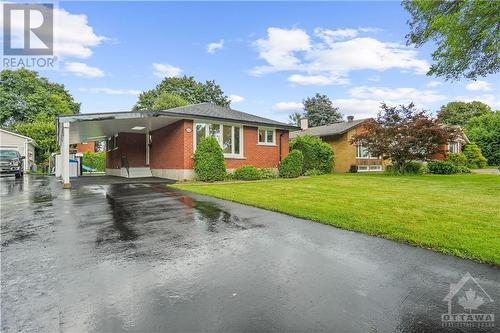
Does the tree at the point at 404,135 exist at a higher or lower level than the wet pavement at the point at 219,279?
higher

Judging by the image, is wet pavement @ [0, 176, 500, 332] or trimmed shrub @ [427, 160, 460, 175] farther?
trimmed shrub @ [427, 160, 460, 175]

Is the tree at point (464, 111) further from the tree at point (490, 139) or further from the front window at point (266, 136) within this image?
the front window at point (266, 136)

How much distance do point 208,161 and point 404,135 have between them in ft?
42.2

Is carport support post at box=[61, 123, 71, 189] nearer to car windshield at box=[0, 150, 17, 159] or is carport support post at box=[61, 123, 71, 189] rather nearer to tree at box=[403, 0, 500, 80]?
car windshield at box=[0, 150, 17, 159]

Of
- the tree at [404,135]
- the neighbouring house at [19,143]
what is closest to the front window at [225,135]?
the tree at [404,135]

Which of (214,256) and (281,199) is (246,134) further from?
(214,256)

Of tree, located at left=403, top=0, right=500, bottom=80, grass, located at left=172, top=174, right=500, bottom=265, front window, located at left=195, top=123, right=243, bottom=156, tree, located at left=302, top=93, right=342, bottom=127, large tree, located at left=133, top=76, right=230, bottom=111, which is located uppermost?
large tree, located at left=133, top=76, right=230, bottom=111

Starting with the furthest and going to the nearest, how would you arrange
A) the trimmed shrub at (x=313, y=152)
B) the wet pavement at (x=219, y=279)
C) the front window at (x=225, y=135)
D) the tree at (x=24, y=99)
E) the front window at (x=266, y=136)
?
the tree at (x=24, y=99), the trimmed shrub at (x=313, y=152), the front window at (x=266, y=136), the front window at (x=225, y=135), the wet pavement at (x=219, y=279)

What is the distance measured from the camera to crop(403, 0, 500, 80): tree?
9.76 metres

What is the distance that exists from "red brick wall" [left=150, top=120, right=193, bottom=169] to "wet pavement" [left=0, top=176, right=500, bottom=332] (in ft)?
31.0

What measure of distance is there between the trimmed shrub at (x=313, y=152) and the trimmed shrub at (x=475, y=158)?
66.3 feet

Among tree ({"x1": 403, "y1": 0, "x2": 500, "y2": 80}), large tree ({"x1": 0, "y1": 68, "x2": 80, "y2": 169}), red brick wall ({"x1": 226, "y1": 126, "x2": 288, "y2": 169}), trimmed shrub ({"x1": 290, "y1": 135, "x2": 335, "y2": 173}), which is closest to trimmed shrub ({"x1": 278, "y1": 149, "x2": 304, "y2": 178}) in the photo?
red brick wall ({"x1": 226, "y1": 126, "x2": 288, "y2": 169})

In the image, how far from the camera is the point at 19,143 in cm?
2761

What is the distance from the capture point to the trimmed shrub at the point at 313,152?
19.7 metres
